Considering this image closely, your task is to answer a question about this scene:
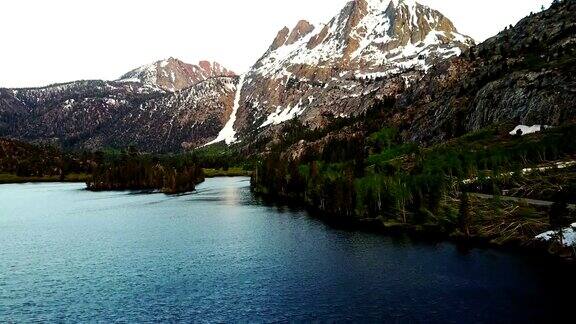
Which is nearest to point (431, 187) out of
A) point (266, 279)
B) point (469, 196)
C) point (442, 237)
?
point (469, 196)

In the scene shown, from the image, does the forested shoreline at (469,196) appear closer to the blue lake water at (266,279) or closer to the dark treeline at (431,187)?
the dark treeline at (431,187)

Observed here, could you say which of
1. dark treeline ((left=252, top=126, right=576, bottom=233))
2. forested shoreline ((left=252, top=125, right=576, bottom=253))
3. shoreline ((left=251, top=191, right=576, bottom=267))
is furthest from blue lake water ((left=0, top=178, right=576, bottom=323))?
dark treeline ((left=252, top=126, right=576, bottom=233))

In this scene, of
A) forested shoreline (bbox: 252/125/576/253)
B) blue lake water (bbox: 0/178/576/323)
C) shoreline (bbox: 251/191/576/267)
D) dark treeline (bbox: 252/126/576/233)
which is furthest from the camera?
dark treeline (bbox: 252/126/576/233)

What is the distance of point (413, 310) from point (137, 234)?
100m

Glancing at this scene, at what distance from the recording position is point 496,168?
572ft

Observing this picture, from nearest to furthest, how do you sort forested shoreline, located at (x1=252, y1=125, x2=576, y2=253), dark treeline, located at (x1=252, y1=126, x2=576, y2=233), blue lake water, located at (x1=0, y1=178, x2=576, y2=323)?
blue lake water, located at (x1=0, y1=178, x2=576, y2=323), forested shoreline, located at (x1=252, y1=125, x2=576, y2=253), dark treeline, located at (x1=252, y1=126, x2=576, y2=233)

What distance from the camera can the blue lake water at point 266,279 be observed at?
7856 centimetres

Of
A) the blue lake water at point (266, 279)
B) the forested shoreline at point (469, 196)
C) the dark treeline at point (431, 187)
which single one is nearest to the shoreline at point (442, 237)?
the forested shoreline at point (469, 196)

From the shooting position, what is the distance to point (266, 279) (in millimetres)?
97562

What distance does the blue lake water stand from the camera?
3093 inches

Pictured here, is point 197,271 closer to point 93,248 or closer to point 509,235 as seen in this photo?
point 93,248

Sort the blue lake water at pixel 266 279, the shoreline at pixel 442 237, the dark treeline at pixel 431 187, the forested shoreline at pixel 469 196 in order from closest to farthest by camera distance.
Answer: the blue lake water at pixel 266 279 → the shoreline at pixel 442 237 → the forested shoreline at pixel 469 196 → the dark treeline at pixel 431 187

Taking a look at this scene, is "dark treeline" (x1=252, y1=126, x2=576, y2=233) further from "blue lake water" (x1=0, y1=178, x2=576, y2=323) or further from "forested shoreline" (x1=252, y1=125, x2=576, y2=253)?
"blue lake water" (x1=0, y1=178, x2=576, y2=323)

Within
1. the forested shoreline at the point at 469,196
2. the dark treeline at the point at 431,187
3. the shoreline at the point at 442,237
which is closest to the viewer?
the shoreline at the point at 442,237
